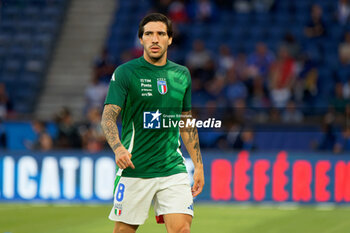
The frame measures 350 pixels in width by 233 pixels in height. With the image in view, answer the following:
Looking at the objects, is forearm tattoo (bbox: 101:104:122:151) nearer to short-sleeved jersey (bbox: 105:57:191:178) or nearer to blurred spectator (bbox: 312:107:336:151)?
short-sleeved jersey (bbox: 105:57:191:178)

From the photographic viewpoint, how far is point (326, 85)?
55.4 ft

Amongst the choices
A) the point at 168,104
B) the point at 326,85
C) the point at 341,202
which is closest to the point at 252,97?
the point at 326,85

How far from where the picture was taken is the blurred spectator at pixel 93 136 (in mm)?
14299

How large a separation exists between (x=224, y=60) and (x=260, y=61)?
2.78 ft

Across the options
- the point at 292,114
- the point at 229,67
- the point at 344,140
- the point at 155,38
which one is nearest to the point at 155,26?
the point at 155,38

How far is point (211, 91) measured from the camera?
16906mm

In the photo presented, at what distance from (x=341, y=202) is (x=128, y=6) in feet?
32.7

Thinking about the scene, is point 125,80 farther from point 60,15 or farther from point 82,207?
point 60,15

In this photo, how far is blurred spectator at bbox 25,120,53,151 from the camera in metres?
14.4

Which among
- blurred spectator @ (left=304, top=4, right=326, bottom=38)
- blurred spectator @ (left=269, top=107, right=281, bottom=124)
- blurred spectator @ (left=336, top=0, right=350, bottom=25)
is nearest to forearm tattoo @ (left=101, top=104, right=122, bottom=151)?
blurred spectator @ (left=269, top=107, right=281, bottom=124)

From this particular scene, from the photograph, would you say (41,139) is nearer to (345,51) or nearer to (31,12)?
(345,51)

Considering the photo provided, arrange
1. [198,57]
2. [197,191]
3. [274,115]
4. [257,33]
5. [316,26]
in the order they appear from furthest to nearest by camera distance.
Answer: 1. [257,33]
2. [316,26]
3. [198,57]
4. [274,115]
5. [197,191]

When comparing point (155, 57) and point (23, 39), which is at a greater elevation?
point (23, 39)

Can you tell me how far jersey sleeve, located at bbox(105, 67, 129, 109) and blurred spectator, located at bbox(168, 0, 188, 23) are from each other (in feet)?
45.5
